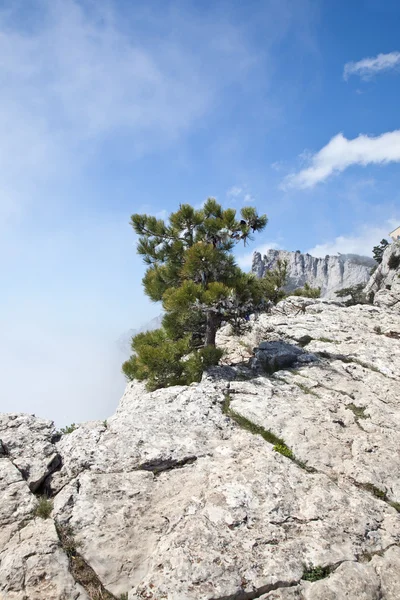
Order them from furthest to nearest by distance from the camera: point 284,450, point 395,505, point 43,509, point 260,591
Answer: point 284,450 < point 395,505 < point 43,509 < point 260,591

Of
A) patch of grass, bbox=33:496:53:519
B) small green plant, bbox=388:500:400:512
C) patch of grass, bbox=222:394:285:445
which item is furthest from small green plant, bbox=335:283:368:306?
patch of grass, bbox=33:496:53:519

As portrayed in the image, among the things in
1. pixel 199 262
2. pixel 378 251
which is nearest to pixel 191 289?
pixel 199 262

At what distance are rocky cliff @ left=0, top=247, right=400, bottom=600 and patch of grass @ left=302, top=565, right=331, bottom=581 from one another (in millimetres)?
21

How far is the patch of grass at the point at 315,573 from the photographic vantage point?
19.3ft

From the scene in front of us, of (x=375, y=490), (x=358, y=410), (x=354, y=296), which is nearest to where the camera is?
(x=375, y=490)

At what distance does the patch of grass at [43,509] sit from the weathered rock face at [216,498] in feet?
0.51

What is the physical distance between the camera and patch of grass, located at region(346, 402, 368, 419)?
11.1 meters

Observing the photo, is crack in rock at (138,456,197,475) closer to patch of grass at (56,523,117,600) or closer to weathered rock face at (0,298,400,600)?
weathered rock face at (0,298,400,600)

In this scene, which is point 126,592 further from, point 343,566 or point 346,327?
point 346,327

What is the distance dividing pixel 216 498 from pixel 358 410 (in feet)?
21.8

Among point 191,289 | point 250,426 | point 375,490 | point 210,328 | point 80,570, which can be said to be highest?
point 191,289

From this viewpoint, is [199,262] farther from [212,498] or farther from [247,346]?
[212,498]

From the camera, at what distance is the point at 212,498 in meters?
7.29

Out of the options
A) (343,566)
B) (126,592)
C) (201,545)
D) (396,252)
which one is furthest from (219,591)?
(396,252)
